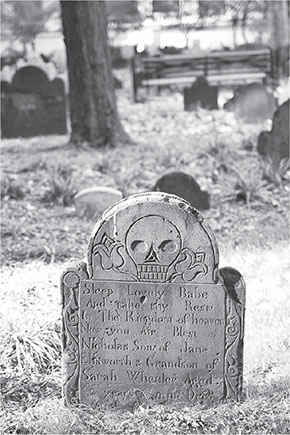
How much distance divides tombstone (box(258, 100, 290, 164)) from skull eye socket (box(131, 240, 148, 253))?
5.98m

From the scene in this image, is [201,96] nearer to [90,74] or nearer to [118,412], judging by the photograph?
[90,74]

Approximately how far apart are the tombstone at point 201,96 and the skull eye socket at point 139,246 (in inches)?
440

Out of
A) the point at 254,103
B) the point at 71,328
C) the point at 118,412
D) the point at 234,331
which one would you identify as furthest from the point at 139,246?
the point at 254,103

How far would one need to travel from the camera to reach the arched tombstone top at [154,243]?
4.40m

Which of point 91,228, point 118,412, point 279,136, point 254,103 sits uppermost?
point 254,103

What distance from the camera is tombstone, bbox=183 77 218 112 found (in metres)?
15.5

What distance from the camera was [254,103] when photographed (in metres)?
14.8

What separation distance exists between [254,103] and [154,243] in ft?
35.4

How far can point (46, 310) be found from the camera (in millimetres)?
5727

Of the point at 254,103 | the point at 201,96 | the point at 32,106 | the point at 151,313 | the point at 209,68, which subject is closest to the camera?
the point at 151,313

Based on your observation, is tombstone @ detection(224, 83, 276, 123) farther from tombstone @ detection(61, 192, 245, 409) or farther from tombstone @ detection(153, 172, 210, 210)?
tombstone @ detection(61, 192, 245, 409)

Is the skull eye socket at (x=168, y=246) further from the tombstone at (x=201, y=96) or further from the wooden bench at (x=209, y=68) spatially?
the wooden bench at (x=209, y=68)

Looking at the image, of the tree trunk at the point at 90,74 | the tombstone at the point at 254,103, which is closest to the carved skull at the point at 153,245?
the tree trunk at the point at 90,74

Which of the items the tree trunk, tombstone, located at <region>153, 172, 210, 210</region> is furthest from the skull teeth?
the tree trunk
